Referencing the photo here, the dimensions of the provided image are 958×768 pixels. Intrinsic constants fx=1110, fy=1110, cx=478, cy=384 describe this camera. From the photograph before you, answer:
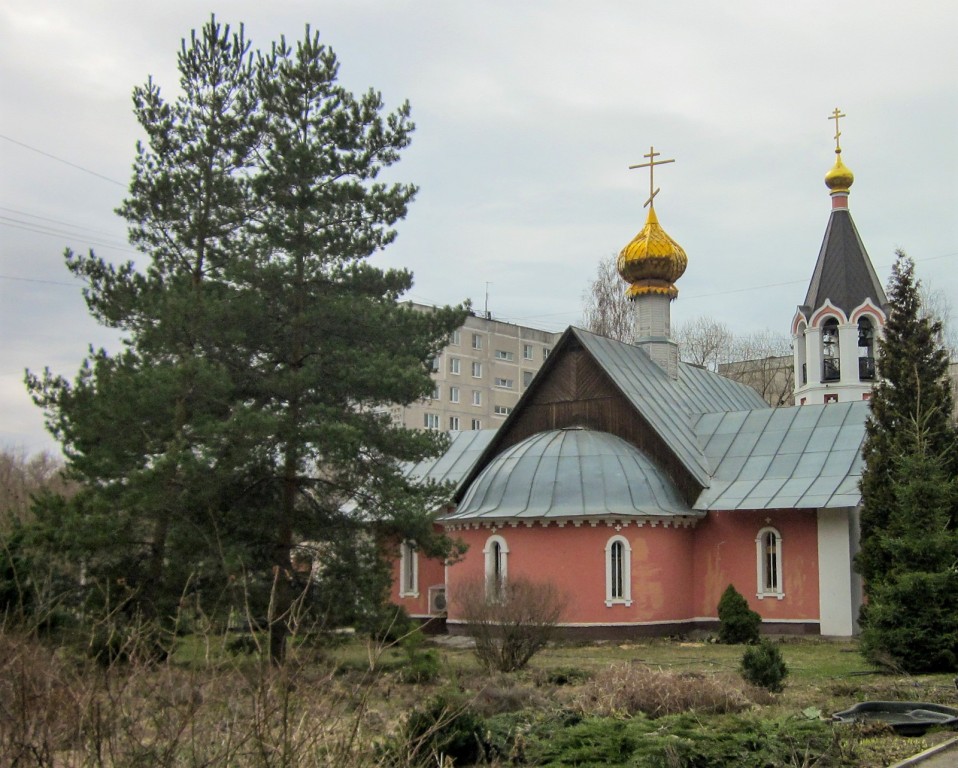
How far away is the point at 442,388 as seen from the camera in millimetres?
54750

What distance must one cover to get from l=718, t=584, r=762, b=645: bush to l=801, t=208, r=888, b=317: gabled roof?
9.87m

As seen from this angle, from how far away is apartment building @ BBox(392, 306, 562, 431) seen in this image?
54.7m

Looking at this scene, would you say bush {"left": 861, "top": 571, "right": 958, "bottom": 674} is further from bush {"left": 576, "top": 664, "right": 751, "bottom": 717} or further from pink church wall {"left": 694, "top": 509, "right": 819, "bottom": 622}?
pink church wall {"left": 694, "top": 509, "right": 819, "bottom": 622}

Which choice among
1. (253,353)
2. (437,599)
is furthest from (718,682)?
(437,599)

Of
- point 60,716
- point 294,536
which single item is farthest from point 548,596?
point 60,716

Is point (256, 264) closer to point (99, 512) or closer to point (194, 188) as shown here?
point (194, 188)

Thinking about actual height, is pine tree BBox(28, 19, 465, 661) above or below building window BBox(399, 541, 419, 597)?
above

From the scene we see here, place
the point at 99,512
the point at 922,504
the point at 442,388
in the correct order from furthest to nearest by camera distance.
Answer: the point at 442,388 < the point at 922,504 < the point at 99,512

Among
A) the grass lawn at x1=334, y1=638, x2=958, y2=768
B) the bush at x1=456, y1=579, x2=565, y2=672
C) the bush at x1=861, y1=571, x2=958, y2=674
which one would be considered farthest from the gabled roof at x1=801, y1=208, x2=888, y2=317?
the bush at x1=456, y1=579, x2=565, y2=672

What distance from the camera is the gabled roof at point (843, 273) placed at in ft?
89.4

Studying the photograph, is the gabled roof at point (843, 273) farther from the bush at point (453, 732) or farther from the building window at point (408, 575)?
the bush at point (453, 732)

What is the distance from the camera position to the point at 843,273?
90.2 feet

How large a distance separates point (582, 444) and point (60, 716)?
1762 cm

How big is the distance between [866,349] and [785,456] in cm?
660
